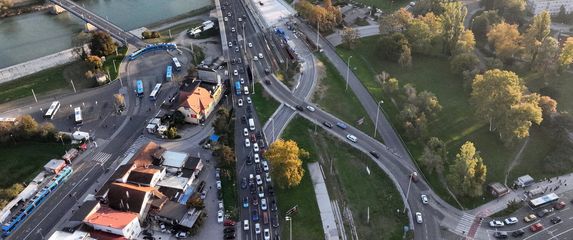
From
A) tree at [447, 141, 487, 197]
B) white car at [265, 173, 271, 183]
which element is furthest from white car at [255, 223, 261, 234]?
tree at [447, 141, 487, 197]

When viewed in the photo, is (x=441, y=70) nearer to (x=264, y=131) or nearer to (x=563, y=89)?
(x=563, y=89)

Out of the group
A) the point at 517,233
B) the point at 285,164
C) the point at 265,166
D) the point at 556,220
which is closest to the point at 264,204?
the point at 285,164

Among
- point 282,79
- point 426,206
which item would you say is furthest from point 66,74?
point 426,206

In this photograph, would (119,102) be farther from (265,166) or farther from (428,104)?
(428,104)

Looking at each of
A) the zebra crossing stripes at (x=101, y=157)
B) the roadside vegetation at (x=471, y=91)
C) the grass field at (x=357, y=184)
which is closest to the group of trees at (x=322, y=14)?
the roadside vegetation at (x=471, y=91)

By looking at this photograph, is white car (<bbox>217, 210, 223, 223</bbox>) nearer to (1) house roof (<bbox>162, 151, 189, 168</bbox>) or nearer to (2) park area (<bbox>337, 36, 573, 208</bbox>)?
(1) house roof (<bbox>162, 151, 189, 168</bbox>)

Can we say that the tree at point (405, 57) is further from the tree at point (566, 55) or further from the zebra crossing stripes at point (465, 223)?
the zebra crossing stripes at point (465, 223)
